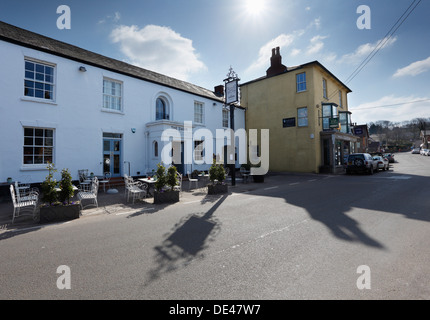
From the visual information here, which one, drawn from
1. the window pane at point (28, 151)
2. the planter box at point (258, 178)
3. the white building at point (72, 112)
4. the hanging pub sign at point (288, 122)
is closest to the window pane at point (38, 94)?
the white building at point (72, 112)

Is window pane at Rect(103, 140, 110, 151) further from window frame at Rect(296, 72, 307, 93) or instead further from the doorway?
window frame at Rect(296, 72, 307, 93)

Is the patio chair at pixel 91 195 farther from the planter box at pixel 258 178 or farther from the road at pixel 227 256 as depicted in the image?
the planter box at pixel 258 178

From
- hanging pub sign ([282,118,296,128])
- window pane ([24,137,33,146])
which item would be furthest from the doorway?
hanging pub sign ([282,118,296,128])

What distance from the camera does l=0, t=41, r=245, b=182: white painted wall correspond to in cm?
980

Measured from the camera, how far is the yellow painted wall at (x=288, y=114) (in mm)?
19875

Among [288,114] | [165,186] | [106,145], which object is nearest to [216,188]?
[165,186]

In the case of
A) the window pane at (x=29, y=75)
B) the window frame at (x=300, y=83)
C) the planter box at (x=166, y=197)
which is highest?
the window frame at (x=300, y=83)

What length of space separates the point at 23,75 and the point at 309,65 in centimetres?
2039

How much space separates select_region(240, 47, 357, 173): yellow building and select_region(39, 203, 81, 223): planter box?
1840cm

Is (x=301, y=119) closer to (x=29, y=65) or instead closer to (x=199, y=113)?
(x=199, y=113)

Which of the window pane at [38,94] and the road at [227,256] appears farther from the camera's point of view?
the window pane at [38,94]

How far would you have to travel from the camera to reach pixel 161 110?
16.4 metres

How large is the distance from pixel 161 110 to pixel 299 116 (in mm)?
12782
